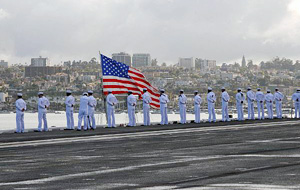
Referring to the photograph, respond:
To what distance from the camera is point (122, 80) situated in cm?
4134

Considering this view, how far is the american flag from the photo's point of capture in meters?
40.8

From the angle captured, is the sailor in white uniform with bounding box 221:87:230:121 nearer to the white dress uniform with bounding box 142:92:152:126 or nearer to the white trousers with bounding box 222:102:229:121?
the white trousers with bounding box 222:102:229:121

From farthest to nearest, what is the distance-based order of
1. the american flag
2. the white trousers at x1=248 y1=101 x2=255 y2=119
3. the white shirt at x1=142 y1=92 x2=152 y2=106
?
the white trousers at x1=248 y1=101 x2=255 y2=119 → the american flag → the white shirt at x1=142 y1=92 x2=152 y2=106

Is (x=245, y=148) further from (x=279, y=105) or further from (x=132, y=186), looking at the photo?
(x=279, y=105)

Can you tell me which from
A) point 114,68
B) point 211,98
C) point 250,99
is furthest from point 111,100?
point 250,99

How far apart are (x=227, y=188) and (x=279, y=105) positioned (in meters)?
38.8

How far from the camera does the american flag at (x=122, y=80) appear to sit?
134 ft

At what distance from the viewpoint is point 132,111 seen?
129 ft

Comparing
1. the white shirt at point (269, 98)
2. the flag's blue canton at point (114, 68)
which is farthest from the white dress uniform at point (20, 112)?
the white shirt at point (269, 98)

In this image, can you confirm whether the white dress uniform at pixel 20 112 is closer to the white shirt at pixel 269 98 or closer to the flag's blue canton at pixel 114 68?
the flag's blue canton at pixel 114 68

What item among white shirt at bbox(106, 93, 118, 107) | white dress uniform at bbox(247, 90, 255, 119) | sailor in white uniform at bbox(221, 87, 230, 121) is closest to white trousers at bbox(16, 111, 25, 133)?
Answer: white shirt at bbox(106, 93, 118, 107)

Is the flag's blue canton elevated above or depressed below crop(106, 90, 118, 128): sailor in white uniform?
above

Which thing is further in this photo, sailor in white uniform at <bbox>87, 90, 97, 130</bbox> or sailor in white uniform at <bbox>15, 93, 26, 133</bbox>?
sailor in white uniform at <bbox>87, 90, 97, 130</bbox>

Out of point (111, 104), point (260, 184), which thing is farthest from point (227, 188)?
point (111, 104)
